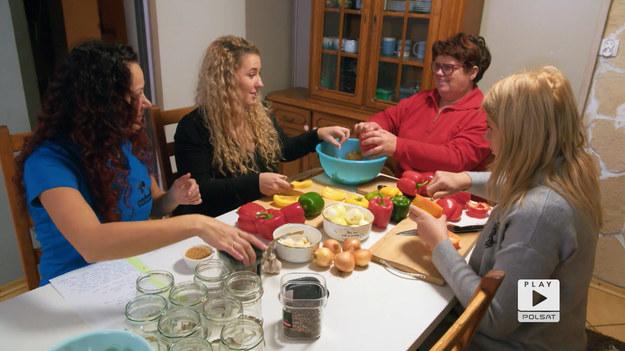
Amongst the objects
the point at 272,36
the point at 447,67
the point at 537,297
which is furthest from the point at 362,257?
the point at 272,36

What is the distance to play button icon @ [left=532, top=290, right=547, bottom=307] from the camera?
3.25 ft

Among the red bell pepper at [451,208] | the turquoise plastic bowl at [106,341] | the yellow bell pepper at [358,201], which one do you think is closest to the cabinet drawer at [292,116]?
the yellow bell pepper at [358,201]

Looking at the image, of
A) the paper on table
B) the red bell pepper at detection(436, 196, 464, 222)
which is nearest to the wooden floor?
the red bell pepper at detection(436, 196, 464, 222)

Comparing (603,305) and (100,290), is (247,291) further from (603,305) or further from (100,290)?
(603,305)

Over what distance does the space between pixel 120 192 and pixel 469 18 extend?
7.37 feet

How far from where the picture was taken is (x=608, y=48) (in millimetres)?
2250

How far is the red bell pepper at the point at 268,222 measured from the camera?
4.23 feet

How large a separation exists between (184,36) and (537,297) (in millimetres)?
2508

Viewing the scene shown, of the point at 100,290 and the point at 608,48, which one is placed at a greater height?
the point at 608,48

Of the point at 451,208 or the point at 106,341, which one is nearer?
the point at 106,341

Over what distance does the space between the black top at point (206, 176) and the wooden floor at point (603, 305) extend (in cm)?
116

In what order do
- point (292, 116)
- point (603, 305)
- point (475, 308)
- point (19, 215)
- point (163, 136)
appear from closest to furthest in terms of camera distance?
1. point (475, 308)
2. point (19, 215)
3. point (163, 136)
4. point (603, 305)
5. point (292, 116)

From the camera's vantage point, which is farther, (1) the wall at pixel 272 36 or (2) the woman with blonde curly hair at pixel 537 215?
(1) the wall at pixel 272 36

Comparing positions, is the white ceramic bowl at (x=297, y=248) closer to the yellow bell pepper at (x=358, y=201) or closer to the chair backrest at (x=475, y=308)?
the yellow bell pepper at (x=358, y=201)
